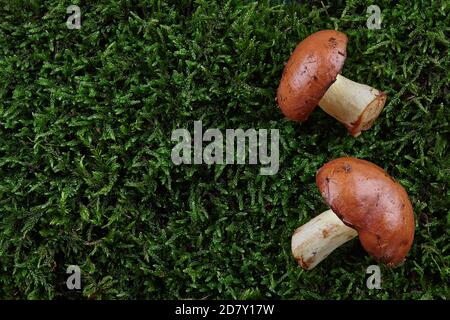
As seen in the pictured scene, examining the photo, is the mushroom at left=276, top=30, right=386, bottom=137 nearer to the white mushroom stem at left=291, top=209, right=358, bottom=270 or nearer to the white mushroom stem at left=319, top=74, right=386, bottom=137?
the white mushroom stem at left=319, top=74, right=386, bottom=137

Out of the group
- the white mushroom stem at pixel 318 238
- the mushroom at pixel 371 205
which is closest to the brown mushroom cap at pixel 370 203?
the mushroom at pixel 371 205

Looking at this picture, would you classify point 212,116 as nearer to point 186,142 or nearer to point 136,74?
point 186,142

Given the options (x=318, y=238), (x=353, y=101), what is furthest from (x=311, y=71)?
(x=318, y=238)

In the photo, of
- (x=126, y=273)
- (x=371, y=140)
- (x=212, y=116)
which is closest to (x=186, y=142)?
(x=212, y=116)

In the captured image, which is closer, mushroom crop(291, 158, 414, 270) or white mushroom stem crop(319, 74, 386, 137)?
mushroom crop(291, 158, 414, 270)

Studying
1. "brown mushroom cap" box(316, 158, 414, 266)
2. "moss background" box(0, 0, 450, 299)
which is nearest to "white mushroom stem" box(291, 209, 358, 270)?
"moss background" box(0, 0, 450, 299)

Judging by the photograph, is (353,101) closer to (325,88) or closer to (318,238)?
(325,88)
